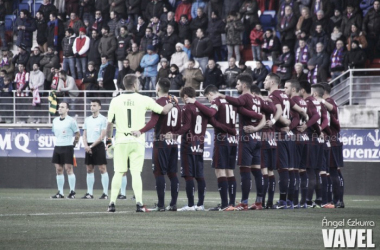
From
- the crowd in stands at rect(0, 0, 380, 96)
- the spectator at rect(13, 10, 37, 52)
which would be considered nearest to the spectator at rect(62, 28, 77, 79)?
the crowd in stands at rect(0, 0, 380, 96)

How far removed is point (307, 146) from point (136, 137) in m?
4.28

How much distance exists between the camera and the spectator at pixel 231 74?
83.2ft

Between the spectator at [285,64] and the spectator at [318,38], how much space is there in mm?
710

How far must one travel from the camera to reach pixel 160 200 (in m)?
15.4

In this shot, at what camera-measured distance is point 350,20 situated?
25.0m

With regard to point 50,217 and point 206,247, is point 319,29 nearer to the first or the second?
point 50,217

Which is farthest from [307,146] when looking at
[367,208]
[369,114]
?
[369,114]

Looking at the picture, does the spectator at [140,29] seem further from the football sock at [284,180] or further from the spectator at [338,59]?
the football sock at [284,180]

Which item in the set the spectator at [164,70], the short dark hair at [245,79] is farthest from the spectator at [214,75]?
the short dark hair at [245,79]

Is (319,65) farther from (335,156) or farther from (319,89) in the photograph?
(335,156)

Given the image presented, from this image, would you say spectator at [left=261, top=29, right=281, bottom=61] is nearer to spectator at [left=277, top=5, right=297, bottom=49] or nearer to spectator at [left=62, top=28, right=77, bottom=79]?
spectator at [left=277, top=5, right=297, bottom=49]

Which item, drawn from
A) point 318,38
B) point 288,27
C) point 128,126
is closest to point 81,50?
point 288,27

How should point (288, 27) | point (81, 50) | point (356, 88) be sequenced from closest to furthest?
point (356, 88) < point (288, 27) < point (81, 50)

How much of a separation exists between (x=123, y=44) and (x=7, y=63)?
4722 millimetres
